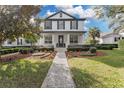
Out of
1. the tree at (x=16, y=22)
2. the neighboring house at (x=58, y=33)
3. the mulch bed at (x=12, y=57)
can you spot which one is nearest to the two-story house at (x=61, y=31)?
the neighboring house at (x=58, y=33)

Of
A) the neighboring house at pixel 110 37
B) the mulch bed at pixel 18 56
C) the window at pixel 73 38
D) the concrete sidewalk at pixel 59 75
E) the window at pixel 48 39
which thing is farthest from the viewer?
the window at pixel 73 38

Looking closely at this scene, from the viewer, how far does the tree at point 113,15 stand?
26.9 ft

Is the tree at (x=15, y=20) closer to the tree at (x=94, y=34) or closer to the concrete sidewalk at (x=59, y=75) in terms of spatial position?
the concrete sidewalk at (x=59, y=75)

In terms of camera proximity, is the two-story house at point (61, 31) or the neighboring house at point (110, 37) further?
the two-story house at point (61, 31)

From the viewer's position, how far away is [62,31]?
9617mm

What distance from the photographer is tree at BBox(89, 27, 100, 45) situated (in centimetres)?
808

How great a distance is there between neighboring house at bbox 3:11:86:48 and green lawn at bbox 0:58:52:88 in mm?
649

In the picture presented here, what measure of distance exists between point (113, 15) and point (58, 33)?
2147 millimetres

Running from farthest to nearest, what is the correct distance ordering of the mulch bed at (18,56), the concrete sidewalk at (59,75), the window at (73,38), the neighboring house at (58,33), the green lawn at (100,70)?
the window at (73,38) → the neighboring house at (58,33) → the mulch bed at (18,56) → the green lawn at (100,70) → the concrete sidewalk at (59,75)

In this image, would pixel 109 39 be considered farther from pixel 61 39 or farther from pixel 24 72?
pixel 24 72

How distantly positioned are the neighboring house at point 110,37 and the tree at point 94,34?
0.19 meters

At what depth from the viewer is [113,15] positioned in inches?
348

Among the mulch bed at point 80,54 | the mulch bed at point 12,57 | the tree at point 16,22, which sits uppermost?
the tree at point 16,22
